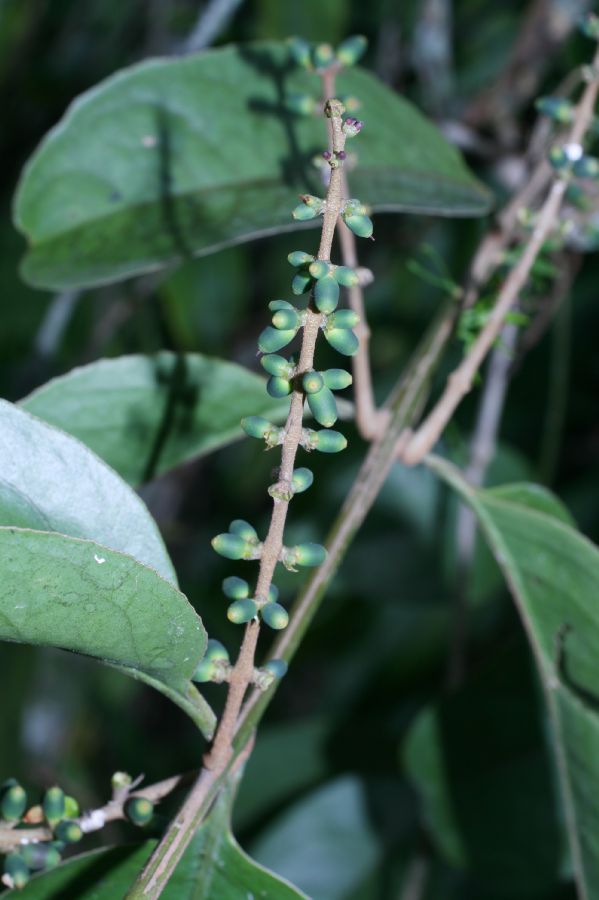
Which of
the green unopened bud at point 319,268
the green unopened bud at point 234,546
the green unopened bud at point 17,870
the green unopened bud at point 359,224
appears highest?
the green unopened bud at point 359,224

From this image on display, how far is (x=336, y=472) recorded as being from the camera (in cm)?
182

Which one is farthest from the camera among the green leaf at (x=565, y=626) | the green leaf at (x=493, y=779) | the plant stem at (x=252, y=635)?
the green leaf at (x=493, y=779)

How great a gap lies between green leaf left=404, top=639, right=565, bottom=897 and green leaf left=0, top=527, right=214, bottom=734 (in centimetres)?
85

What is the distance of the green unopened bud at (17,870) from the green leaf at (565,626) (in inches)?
17.7

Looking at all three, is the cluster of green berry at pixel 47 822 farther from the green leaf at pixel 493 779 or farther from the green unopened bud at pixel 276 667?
the green leaf at pixel 493 779

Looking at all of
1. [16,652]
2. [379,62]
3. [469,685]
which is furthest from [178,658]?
[16,652]

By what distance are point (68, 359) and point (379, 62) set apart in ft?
2.84

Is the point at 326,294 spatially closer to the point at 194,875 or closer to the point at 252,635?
the point at 252,635

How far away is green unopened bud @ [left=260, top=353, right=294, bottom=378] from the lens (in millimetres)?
546

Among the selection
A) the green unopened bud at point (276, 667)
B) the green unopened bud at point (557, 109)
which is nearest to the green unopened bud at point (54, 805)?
the green unopened bud at point (276, 667)

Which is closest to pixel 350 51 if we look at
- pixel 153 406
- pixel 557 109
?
pixel 557 109

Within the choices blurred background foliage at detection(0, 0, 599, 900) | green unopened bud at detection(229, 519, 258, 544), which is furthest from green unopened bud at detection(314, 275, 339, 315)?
blurred background foliage at detection(0, 0, 599, 900)

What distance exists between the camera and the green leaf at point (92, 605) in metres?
0.56

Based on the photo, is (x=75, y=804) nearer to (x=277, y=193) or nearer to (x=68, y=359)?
(x=277, y=193)
